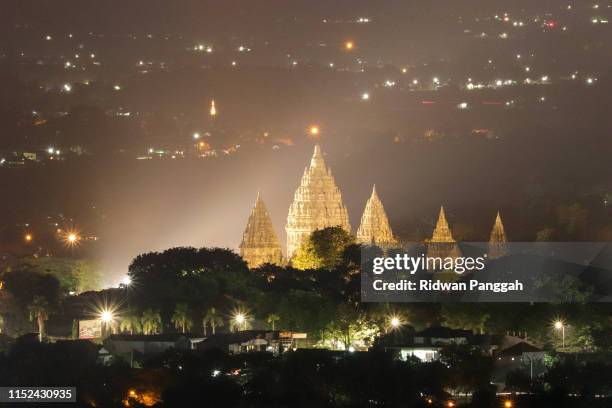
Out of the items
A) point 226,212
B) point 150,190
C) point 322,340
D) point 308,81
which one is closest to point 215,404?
point 322,340

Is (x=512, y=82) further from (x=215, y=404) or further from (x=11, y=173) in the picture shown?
(x=215, y=404)

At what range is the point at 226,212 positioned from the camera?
80.5m

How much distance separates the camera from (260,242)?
201ft

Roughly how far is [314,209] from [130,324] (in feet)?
46.2

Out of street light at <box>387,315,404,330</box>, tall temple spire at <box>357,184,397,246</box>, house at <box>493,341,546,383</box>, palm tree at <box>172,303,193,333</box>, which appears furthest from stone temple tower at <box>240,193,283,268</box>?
house at <box>493,341,546,383</box>

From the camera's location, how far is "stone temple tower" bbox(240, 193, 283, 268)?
6103 cm

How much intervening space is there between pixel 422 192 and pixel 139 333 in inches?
1415

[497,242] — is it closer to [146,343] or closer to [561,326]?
[561,326]

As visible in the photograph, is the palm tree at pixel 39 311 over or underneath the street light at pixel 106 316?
over

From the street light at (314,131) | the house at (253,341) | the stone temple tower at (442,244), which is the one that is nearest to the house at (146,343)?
the house at (253,341)

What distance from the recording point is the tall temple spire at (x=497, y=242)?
205ft

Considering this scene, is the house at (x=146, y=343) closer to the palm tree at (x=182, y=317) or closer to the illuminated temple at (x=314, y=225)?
the palm tree at (x=182, y=317)

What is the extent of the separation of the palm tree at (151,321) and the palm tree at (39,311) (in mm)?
2573

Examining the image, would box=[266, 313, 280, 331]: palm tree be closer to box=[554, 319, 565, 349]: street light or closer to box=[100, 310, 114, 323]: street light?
box=[100, 310, 114, 323]: street light
